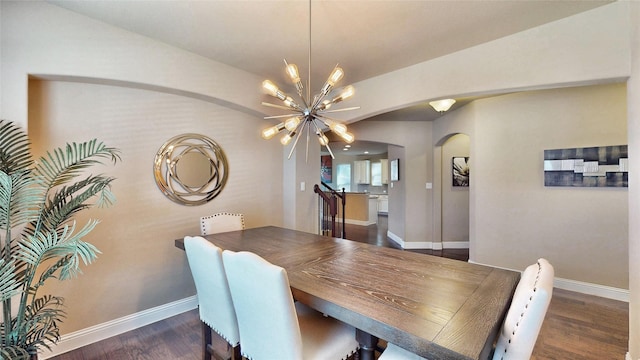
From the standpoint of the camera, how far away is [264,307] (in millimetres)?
1219

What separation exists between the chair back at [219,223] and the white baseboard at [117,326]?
79 centimetres

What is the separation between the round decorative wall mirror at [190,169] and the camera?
263 centimetres

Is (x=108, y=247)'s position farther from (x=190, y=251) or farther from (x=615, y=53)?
(x=615, y=53)

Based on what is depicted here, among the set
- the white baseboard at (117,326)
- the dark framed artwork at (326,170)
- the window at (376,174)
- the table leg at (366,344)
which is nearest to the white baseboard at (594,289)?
the table leg at (366,344)

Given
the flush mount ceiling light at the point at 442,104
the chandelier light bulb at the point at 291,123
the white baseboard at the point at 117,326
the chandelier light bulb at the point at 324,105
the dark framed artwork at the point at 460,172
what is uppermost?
the flush mount ceiling light at the point at 442,104

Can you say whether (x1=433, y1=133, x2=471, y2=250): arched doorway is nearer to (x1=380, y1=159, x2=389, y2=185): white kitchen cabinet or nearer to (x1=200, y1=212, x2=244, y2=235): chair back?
(x1=200, y1=212, x2=244, y2=235): chair back

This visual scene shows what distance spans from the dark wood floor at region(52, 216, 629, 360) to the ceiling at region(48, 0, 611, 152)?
260 centimetres

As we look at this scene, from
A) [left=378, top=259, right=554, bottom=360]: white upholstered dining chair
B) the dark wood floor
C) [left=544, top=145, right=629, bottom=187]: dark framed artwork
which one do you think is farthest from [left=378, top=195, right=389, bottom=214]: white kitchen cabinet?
[left=378, top=259, right=554, bottom=360]: white upholstered dining chair

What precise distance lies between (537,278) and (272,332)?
1161mm

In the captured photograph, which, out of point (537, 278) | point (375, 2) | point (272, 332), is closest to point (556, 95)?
point (375, 2)

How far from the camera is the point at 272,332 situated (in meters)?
1.23

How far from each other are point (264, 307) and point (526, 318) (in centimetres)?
103

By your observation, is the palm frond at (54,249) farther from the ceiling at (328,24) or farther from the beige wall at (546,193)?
the beige wall at (546,193)

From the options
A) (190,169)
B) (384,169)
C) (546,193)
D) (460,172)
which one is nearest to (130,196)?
(190,169)
